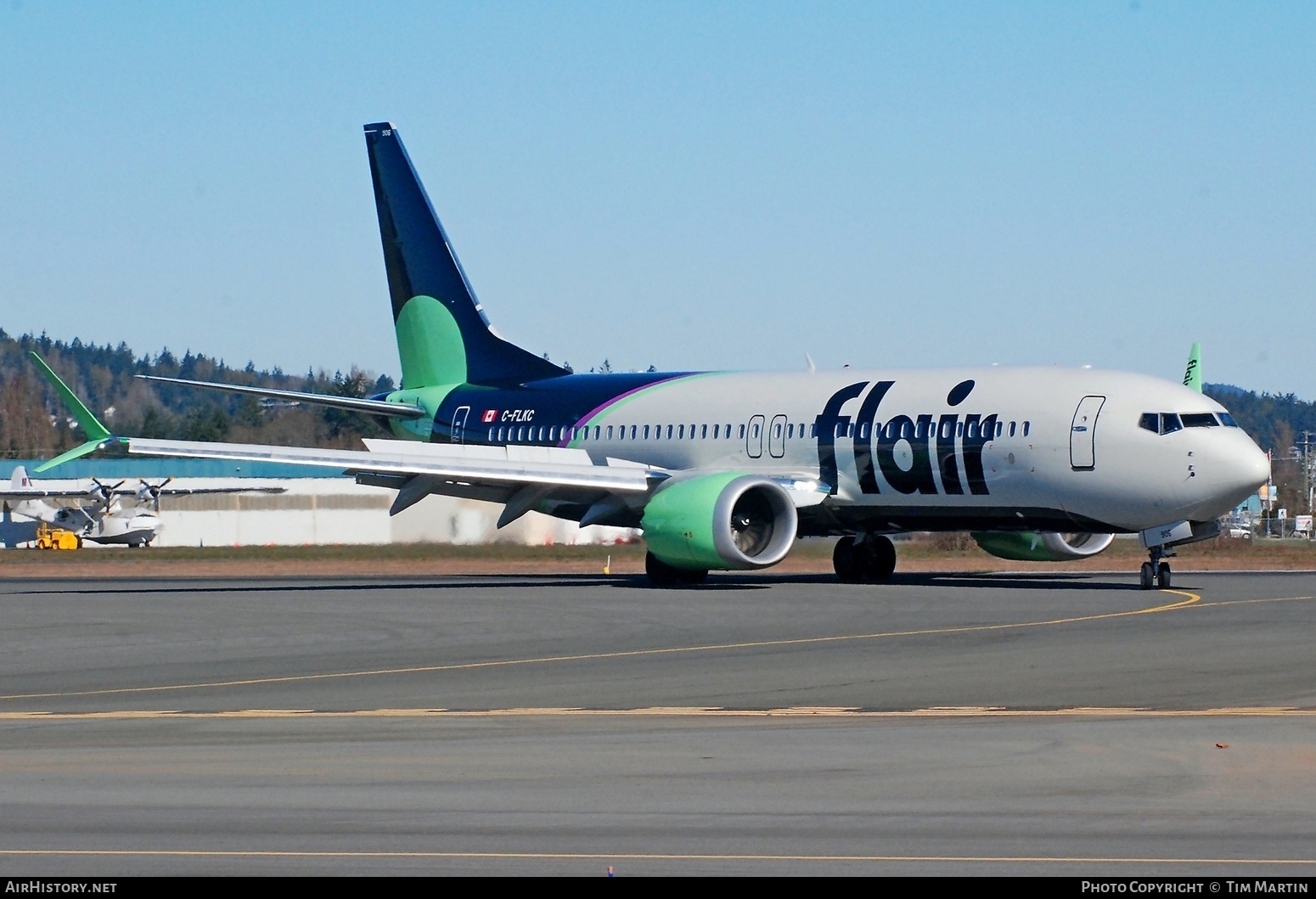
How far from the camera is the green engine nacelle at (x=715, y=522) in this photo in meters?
31.7

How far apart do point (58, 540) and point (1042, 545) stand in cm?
5554

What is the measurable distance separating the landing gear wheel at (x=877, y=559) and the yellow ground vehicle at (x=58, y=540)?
5055cm

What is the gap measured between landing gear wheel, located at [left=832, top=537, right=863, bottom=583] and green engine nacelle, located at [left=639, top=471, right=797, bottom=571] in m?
3.11

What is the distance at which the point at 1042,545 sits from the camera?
35.7m

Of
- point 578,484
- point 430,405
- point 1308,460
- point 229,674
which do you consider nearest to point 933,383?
point 578,484

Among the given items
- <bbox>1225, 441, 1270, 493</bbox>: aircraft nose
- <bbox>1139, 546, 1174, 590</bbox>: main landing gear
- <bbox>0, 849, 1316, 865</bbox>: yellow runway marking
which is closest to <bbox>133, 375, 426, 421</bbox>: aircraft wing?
Answer: <bbox>1139, 546, 1174, 590</bbox>: main landing gear

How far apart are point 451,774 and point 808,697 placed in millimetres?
4869

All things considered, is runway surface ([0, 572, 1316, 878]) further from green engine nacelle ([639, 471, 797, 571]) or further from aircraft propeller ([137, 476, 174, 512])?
aircraft propeller ([137, 476, 174, 512])

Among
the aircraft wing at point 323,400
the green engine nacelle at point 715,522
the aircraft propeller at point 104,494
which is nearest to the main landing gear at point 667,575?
the green engine nacelle at point 715,522

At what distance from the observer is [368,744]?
12.4 meters

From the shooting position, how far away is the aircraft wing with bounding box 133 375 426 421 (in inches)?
1372

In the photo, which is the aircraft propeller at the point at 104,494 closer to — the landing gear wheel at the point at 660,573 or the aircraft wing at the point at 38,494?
the aircraft wing at the point at 38,494

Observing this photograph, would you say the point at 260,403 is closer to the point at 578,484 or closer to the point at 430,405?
the point at 430,405

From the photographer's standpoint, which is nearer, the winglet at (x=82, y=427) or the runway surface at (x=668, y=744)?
the runway surface at (x=668, y=744)
